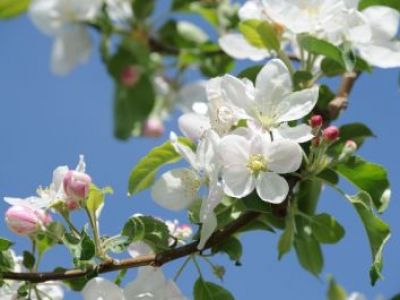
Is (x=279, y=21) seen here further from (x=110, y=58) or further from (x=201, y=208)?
(x=110, y=58)

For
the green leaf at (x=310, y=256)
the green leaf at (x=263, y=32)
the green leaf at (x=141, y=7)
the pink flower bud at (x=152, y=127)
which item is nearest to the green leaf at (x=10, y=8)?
the green leaf at (x=141, y=7)

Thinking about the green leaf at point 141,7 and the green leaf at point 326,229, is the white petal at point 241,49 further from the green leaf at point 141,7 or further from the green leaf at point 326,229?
the green leaf at point 141,7

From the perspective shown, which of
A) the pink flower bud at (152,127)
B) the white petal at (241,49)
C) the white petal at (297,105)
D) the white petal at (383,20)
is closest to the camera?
the white petal at (297,105)

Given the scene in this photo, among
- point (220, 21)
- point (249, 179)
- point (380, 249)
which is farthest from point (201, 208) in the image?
point (220, 21)

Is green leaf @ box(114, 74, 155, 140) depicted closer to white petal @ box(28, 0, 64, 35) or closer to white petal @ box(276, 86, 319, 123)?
white petal @ box(28, 0, 64, 35)

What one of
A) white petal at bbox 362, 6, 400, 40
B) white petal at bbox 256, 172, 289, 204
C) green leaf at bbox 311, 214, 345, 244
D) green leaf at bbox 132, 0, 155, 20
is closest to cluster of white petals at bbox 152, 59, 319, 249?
white petal at bbox 256, 172, 289, 204

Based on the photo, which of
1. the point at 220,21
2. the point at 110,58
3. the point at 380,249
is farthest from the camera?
the point at 110,58

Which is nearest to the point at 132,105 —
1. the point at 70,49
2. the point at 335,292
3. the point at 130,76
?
the point at 130,76
